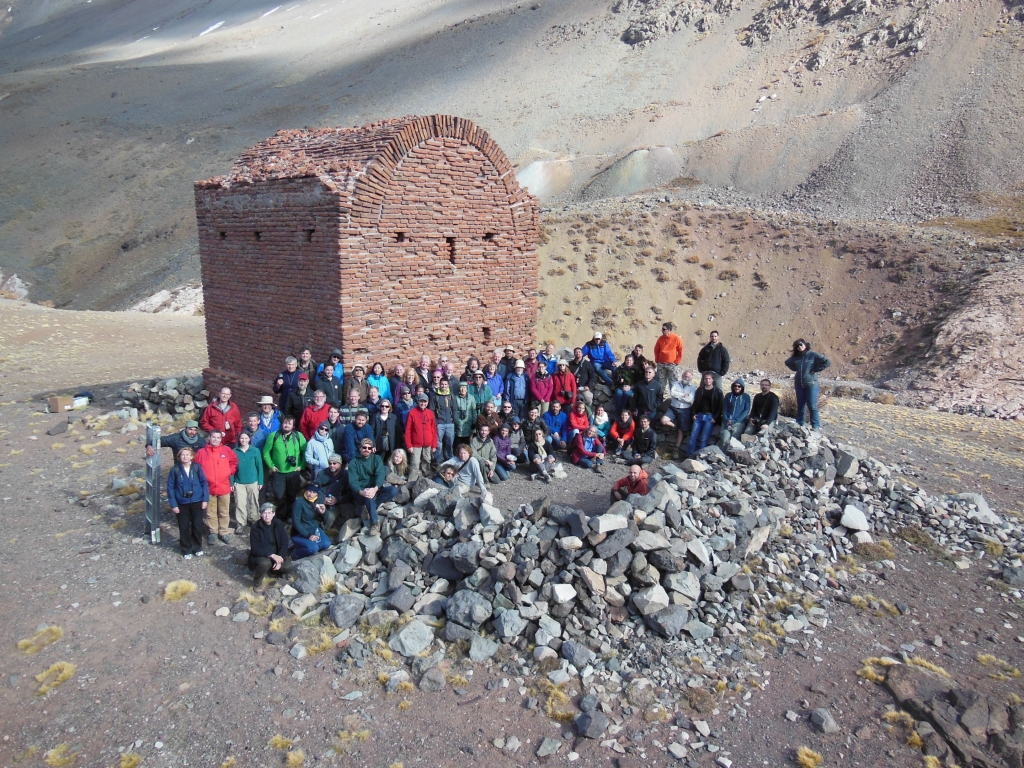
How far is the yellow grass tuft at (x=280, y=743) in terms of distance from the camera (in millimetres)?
6328

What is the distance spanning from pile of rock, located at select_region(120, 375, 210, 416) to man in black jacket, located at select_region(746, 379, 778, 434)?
10332mm

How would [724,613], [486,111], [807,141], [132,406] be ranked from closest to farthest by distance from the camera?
[724,613], [132,406], [807,141], [486,111]

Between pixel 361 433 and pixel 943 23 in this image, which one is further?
pixel 943 23

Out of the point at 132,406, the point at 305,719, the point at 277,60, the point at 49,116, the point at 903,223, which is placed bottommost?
the point at 305,719

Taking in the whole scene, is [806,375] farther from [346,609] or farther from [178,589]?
[178,589]

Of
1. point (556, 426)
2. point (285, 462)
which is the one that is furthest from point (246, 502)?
point (556, 426)

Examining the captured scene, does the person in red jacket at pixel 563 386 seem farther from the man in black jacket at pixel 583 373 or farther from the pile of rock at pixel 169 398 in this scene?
the pile of rock at pixel 169 398

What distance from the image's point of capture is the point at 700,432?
11.2m

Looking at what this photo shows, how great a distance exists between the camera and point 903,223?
102ft

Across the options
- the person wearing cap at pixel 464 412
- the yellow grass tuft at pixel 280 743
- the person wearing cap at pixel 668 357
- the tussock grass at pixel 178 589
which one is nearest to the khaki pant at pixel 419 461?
the person wearing cap at pixel 464 412

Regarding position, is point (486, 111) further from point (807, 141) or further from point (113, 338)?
point (113, 338)

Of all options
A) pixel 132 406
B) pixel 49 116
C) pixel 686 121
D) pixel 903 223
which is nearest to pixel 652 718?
pixel 132 406

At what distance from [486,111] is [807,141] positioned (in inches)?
1101

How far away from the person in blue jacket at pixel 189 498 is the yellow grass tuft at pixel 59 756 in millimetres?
2982
